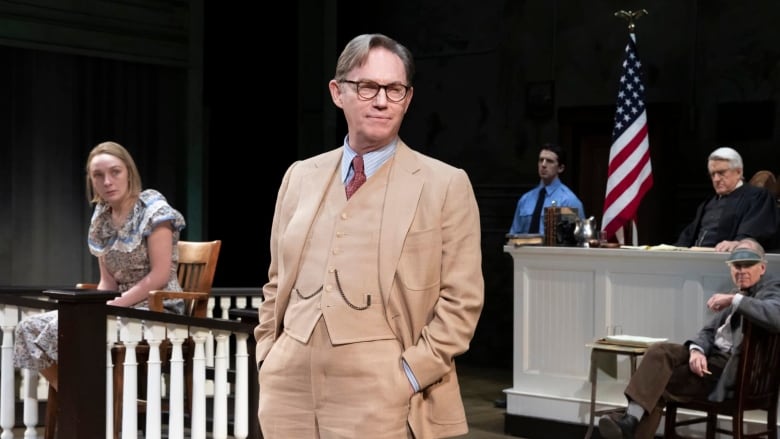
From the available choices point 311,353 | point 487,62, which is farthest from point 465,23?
point 311,353

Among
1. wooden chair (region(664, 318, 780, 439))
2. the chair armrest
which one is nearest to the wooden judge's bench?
wooden chair (region(664, 318, 780, 439))

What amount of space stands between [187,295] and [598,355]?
2.37 metres

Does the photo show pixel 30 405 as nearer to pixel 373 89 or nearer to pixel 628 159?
pixel 373 89

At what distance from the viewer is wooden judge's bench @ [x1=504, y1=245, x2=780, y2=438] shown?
19.8 feet

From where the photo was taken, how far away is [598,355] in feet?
20.5

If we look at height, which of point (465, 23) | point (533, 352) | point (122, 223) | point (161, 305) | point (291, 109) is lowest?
point (533, 352)

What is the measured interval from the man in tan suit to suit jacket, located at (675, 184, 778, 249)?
423 cm

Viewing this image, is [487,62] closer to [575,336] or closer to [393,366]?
[575,336]

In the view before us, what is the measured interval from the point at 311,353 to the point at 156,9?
8.17 metres

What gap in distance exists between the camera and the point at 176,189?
33.8 ft

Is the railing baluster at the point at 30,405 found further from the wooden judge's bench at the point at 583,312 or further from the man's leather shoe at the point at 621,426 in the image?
the wooden judge's bench at the point at 583,312

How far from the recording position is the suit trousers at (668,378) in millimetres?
5484

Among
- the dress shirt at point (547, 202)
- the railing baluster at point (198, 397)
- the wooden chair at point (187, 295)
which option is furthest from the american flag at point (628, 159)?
the railing baluster at point (198, 397)

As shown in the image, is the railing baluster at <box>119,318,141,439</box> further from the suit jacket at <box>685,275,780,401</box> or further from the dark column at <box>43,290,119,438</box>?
the suit jacket at <box>685,275,780,401</box>
